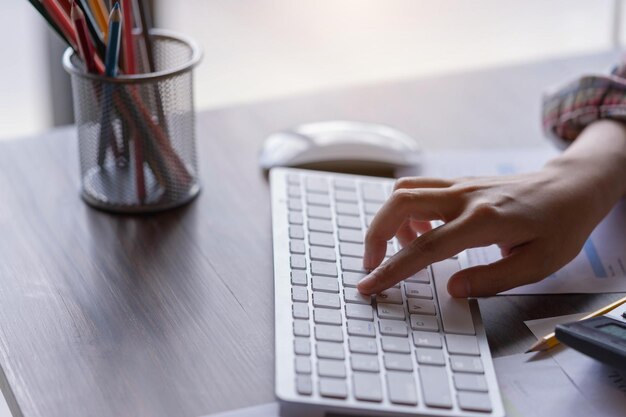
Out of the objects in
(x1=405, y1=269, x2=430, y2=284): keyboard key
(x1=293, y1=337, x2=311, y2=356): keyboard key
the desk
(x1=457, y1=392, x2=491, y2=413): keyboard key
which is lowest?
the desk

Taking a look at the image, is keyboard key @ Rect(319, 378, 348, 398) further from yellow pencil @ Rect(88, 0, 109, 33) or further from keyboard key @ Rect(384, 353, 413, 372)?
yellow pencil @ Rect(88, 0, 109, 33)

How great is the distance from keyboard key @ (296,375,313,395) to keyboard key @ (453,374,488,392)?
109 mm

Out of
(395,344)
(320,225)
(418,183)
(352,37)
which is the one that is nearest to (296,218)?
(320,225)

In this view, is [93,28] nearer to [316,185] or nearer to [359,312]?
[316,185]

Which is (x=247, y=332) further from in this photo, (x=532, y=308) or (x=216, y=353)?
(x=532, y=308)

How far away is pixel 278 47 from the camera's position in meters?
2.73

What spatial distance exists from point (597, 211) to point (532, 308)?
0.45ft

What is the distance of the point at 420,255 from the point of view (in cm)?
76

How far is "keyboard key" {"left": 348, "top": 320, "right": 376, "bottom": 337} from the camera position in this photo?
71 cm

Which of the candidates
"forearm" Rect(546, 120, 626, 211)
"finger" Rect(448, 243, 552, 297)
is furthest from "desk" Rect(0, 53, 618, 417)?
"forearm" Rect(546, 120, 626, 211)

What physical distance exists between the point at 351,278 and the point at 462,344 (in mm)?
128

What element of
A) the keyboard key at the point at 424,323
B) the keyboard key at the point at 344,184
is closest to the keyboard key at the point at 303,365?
the keyboard key at the point at 424,323

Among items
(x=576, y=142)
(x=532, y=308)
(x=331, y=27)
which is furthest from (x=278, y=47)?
(x=532, y=308)

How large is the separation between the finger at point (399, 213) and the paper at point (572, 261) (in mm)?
73
